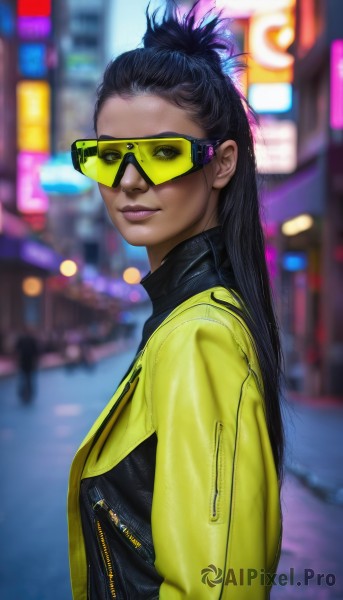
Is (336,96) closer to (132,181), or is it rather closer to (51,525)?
(51,525)

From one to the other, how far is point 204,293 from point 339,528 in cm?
606

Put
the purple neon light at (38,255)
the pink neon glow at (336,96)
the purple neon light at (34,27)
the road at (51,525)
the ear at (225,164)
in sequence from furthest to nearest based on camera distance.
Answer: the purple neon light at (38,255) < the purple neon light at (34,27) < the pink neon glow at (336,96) < the road at (51,525) < the ear at (225,164)

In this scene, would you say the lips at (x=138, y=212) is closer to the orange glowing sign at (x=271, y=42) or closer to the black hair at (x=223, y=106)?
the black hair at (x=223, y=106)

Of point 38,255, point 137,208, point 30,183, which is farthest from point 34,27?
point 137,208

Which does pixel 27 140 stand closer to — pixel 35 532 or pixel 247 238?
pixel 35 532

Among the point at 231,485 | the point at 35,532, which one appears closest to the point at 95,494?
the point at 231,485

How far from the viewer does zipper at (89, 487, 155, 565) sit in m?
1.82

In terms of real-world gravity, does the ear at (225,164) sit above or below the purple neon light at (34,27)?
below

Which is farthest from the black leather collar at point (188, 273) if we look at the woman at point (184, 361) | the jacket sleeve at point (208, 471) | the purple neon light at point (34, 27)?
the purple neon light at point (34, 27)

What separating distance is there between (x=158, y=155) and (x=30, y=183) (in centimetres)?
3519

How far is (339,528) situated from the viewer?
7422mm

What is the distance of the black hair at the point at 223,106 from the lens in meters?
1.95

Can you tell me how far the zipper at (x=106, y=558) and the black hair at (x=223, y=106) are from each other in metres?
0.49

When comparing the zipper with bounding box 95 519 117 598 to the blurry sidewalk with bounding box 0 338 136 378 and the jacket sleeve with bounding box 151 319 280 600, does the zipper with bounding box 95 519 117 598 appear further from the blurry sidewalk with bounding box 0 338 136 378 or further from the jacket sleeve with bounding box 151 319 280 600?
the blurry sidewalk with bounding box 0 338 136 378
